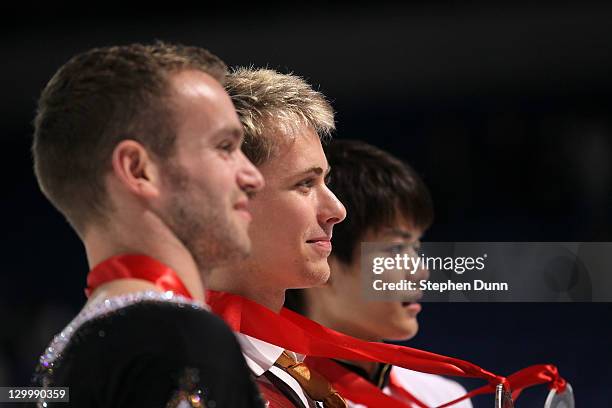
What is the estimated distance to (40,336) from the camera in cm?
193

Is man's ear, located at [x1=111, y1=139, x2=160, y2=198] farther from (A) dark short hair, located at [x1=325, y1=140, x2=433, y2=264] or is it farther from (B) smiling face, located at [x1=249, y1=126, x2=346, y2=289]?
(A) dark short hair, located at [x1=325, y1=140, x2=433, y2=264]

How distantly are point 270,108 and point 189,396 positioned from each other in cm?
59

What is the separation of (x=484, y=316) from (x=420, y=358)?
24 cm

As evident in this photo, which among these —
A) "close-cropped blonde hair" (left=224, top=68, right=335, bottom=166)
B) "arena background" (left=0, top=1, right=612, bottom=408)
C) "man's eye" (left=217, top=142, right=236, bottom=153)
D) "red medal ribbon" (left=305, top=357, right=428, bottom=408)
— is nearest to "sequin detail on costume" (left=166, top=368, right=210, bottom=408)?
"man's eye" (left=217, top=142, right=236, bottom=153)

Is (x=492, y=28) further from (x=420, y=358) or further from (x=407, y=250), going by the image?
(x=420, y=358)

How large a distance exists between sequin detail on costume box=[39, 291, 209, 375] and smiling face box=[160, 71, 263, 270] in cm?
7

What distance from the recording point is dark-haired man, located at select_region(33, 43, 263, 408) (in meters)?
0.83

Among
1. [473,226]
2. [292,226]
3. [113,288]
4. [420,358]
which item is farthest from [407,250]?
[113,288]

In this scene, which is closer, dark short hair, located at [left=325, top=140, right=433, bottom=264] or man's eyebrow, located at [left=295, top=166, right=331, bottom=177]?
man's eyebrow, located at [left=295, top=166, right=331, bottom=177]

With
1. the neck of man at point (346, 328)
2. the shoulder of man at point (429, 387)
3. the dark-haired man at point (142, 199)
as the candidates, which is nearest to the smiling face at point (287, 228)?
the dark-haired man at point (142, 199)

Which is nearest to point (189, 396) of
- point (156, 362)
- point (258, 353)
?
point (156, 362)

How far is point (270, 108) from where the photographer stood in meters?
1.32

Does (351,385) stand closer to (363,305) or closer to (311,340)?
(363,305)

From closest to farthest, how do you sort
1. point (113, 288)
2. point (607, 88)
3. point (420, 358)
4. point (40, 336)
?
point (113, 288), point (420, 358), point (607, 88), point (40, 336)
